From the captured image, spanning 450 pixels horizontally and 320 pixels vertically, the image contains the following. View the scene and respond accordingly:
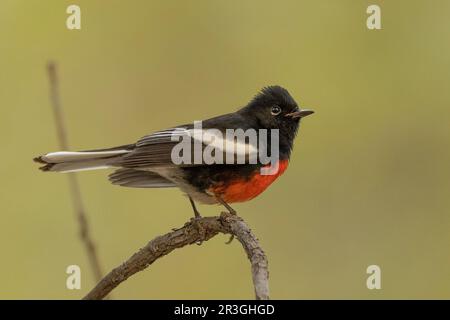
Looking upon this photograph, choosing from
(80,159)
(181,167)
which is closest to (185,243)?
(181,167)

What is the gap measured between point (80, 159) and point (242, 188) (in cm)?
97

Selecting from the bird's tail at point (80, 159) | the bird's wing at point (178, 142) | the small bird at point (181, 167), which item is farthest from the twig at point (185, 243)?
the bird's tail at point (80, 159)

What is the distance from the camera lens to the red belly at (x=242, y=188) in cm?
444

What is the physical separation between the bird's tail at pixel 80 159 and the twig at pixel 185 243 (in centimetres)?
62

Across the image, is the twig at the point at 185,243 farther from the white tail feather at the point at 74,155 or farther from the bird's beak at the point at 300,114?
the bird's beak at the point at 300,114

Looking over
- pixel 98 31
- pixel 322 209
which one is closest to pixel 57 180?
pixel 98 31

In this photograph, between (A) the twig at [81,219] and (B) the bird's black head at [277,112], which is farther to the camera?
(B) the bird's black head at [277,112]

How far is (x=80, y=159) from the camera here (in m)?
4.24

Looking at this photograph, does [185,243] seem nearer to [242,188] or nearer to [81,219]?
[242,188]

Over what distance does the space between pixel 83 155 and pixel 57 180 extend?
9.17 feet

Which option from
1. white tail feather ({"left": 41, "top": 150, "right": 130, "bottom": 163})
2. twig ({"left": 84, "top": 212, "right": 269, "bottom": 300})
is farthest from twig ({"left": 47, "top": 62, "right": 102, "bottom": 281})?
white tail feather ({"left": 41, "top": 150, "right": 130, "bottom": 163})

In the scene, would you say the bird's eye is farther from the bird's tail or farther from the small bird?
the bird's tail

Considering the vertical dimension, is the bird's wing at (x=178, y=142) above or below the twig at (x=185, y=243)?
above

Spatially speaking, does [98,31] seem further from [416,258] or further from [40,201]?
[416,258]
